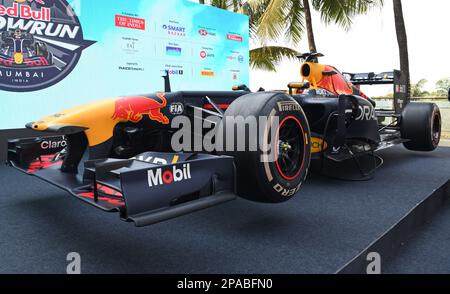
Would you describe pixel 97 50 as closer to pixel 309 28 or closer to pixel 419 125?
pixel 419 125

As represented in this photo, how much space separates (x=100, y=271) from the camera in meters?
1.48

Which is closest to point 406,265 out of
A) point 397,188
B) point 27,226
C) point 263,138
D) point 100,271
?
point 263,138

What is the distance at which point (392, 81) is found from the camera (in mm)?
4777

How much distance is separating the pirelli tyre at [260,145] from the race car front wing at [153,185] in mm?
107

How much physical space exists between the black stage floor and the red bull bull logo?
638 mm

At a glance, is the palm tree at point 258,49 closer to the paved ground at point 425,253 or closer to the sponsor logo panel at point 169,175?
the paved ground at point 425,253

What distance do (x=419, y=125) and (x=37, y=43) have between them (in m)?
4.97

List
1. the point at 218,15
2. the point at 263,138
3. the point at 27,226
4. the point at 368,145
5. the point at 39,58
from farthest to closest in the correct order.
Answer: the point at 218,15, the point at 39,58, the point at 368,145, the point at 27,226, the point at 263,138

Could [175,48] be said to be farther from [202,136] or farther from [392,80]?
[202,136]

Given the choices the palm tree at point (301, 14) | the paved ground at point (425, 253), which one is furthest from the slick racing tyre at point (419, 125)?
the palm tree at point (301, 14)

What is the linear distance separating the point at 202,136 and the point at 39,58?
3329 millimetres

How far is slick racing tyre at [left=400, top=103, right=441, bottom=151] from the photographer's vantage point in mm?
4121

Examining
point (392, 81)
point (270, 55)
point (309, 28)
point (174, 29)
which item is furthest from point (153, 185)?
point (270, 55)

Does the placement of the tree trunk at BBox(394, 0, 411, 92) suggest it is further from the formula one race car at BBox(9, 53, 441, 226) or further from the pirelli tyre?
the pirelli tyre
